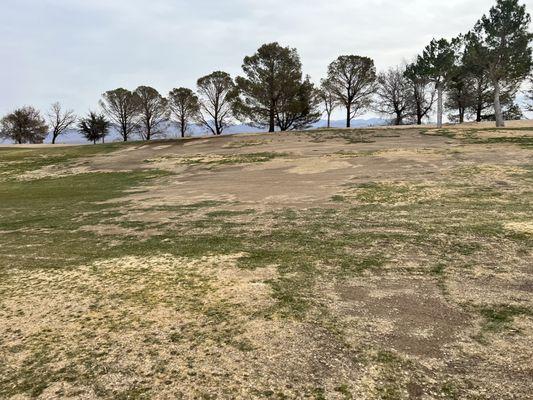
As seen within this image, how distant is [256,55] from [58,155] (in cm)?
2537

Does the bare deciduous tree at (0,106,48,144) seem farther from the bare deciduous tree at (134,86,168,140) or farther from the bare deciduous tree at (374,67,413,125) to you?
the bare deciduous tree at (374,67,413,125)

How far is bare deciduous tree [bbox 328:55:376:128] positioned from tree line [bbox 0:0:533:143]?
0.43 ft

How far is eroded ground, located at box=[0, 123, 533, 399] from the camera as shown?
13.3 ft

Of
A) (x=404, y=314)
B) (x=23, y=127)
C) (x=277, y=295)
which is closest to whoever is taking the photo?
(x=404, y=314)

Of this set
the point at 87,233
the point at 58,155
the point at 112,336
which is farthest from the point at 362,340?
the point at 58,155

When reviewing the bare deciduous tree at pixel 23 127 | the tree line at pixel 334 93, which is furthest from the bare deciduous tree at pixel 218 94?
the bare deciduous tree at pixel 23 127

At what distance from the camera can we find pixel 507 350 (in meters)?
4.32

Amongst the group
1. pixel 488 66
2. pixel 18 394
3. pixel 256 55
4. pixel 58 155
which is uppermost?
pixel 256 55

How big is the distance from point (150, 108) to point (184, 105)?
5567 mm

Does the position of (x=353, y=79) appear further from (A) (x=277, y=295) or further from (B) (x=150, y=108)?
(A) (x=277, y=295)

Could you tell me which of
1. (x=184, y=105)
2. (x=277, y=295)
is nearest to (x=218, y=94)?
(x=184, y=105)

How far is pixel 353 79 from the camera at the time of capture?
182ft

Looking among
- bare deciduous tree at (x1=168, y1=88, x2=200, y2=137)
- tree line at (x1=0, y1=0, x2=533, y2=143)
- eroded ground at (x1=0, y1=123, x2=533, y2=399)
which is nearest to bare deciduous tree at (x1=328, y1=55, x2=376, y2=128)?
tree line at (x1=0, y1=0, x2=533, y2=143)

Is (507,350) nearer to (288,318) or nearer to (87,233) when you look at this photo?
(288,318)
